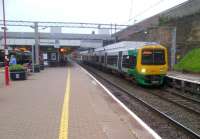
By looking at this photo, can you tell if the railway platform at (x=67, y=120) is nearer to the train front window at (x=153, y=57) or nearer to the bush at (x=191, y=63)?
the train front window at (x=153, y=57)

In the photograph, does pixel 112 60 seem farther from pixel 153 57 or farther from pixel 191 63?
pixel 153 57

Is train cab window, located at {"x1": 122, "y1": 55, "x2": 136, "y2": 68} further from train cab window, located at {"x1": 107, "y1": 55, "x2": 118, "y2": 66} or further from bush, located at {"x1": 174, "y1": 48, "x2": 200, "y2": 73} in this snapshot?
bush, located at {"x1": 174, "y1": 48, "x2": 200, "y2": 73}

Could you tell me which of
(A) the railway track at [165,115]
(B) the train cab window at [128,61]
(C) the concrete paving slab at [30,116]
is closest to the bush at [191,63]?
(B) the train cab window at [128,61]

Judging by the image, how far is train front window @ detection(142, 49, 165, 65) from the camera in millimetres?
22125

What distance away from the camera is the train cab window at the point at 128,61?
2306 centimetres

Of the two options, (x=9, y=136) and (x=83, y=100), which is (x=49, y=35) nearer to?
(x=83, y=100)

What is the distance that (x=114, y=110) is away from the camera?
1251cm

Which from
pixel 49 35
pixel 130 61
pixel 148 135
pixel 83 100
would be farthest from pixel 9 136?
pixel 49 35

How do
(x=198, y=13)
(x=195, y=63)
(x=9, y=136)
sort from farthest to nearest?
(x=198, y=13)
(x=195, y=63)
(x=9, y=136)

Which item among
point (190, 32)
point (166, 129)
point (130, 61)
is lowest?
point (166, 129)

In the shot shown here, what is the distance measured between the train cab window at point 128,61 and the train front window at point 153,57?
915 mm

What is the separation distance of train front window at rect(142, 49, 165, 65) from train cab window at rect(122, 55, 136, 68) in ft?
3.00

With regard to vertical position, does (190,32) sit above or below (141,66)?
above

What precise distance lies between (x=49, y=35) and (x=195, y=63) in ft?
115
